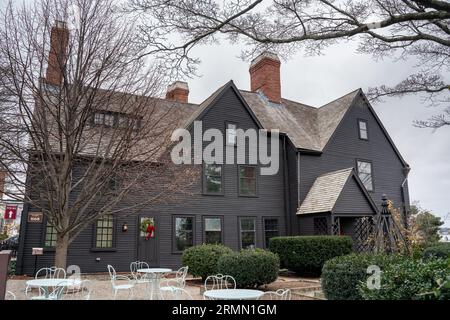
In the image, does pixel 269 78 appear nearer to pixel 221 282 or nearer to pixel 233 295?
pixel 221 282

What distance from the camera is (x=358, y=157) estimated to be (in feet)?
68.4

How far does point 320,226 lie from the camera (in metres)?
16.6

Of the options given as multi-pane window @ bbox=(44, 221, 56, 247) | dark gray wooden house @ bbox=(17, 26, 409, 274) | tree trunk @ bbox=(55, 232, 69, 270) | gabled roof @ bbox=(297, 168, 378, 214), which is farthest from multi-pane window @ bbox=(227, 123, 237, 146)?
tree trunk @ bbox=(55, 232, 69, 270)

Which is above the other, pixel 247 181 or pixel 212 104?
pixel 212 104

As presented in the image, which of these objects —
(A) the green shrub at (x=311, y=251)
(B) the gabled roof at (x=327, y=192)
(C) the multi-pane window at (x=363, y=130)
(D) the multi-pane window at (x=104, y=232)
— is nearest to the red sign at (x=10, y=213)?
(D) the multi-pane window at (x=104, y=232)

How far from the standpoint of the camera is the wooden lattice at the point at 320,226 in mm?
16297

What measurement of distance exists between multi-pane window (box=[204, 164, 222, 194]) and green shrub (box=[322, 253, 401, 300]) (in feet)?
31.6

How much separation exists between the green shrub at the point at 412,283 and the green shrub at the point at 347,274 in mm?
2183

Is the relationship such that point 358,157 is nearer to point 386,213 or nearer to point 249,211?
point 249,211

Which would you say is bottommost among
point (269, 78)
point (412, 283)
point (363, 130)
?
point (412, 283)

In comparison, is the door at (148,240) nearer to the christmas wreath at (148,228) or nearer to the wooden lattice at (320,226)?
the christmas wreath at (148,228)

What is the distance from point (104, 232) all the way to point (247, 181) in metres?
7.19

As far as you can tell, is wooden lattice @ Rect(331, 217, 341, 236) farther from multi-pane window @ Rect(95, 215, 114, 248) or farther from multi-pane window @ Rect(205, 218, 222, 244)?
multi-pane window @ Rect(95, 215, 114, 248)

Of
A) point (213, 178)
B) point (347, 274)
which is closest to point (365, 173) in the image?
point (213, 178)
